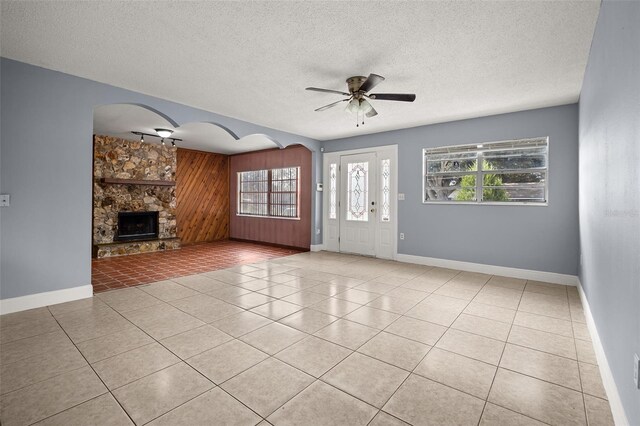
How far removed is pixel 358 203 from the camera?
664 cm

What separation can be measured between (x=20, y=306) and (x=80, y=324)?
0.96 metres

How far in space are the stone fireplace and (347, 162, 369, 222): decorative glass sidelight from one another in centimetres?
450

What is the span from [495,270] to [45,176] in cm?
630

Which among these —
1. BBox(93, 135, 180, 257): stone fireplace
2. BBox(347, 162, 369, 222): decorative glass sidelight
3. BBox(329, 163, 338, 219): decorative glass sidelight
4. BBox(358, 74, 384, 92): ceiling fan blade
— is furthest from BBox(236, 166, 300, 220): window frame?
BBox(358, 74, 384, 92): ceiling fan blade

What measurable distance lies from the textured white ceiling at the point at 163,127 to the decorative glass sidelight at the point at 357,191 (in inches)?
80.1

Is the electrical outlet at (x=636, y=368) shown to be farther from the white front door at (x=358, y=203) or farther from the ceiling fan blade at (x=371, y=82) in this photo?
the white front door at (x=358, y=203)

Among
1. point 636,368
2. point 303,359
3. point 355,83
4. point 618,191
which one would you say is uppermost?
point 355,83

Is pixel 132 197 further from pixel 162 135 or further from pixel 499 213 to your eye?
pixel 499 213

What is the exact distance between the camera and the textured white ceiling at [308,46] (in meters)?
2.33

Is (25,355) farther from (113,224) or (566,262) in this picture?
(566,262)

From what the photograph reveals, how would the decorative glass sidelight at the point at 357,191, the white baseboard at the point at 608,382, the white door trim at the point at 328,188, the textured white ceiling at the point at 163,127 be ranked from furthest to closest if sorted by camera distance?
the decorative glass sidelight at the point at 357,191, the white door trim at the point at 328,188, the textured white ceiling at the point at 163,127, the white baseboard at the point at 608,382

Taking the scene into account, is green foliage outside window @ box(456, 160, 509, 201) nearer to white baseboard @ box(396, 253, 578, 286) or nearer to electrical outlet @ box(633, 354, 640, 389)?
white baseboard @ box(396, 253, 578, 286)

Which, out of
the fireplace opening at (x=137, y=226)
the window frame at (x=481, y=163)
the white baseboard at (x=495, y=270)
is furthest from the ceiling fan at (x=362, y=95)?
the fireplace opening at (x=137, y=226)

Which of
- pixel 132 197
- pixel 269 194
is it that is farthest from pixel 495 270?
pixel 132 197
